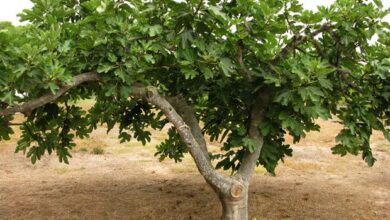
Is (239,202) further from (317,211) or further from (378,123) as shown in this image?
(317,211)

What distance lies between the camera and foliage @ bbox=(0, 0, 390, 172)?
15.3ft

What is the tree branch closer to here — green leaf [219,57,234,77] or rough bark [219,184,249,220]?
green leaf [219,57,234,77]

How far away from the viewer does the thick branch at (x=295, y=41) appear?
6125mm

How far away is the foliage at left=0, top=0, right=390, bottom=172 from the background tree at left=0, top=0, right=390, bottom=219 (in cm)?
2

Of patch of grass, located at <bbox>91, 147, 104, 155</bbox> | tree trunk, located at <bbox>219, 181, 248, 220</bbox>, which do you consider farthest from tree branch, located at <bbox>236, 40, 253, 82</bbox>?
patch of grass, located at <bbox>91, 147, 104, 155</bbox>

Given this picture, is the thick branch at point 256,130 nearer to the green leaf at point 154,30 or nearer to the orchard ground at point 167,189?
the orchard ground at point 167,189

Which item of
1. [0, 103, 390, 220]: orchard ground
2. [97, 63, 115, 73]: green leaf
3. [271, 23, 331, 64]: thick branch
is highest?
[271, 23, 331, 64]: thick branch

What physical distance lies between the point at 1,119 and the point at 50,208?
3217 mm

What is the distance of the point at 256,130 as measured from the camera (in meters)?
6.66

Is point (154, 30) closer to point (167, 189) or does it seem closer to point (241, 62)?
point (241, 62)

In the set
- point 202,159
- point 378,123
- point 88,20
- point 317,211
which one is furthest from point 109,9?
point 317,211

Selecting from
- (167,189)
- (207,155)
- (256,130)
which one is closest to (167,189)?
(167,189)

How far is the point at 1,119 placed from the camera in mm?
6250

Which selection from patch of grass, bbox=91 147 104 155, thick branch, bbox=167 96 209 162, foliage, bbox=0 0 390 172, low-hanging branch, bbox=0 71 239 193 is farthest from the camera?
patch of grass, bbox=91 147 104 155
